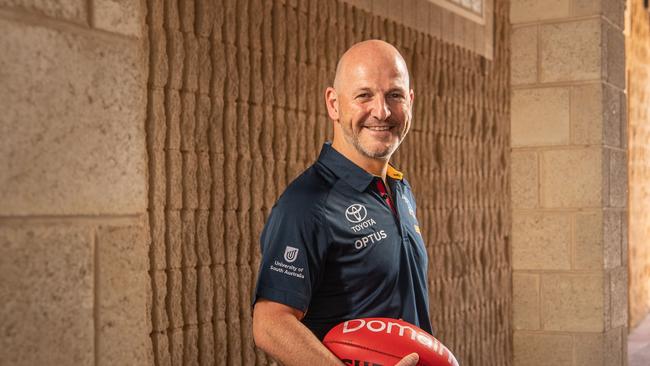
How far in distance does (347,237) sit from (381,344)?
299mm

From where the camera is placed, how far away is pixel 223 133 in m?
3.35

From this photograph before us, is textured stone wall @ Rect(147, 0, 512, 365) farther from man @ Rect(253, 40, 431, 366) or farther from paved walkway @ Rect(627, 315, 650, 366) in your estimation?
paved walkway @ Rect(627, 315, 650, 366)

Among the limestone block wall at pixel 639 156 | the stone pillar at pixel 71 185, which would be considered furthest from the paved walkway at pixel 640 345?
the stone pillar at pixel 71 185

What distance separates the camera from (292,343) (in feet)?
6.78

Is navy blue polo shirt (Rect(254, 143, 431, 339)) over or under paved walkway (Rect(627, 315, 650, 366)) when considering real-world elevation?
over

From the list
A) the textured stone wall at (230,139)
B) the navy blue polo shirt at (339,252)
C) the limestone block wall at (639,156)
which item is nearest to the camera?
the navy blue polo shirt at (339,252)

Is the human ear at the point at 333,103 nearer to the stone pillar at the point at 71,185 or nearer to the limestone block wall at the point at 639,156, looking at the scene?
the stone pillar at the point at 71,185

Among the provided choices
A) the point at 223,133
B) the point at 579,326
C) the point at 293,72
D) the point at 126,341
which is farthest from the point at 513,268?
the point at 126,341

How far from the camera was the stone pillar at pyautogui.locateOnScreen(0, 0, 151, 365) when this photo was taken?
135 centimetres

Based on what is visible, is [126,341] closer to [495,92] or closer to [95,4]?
[95,4]

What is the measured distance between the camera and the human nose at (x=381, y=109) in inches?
88.7

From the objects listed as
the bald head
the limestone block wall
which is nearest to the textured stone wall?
the bald head

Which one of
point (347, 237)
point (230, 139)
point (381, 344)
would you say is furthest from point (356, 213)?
point (230, 139)

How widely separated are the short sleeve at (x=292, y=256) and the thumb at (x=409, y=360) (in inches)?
11.1
